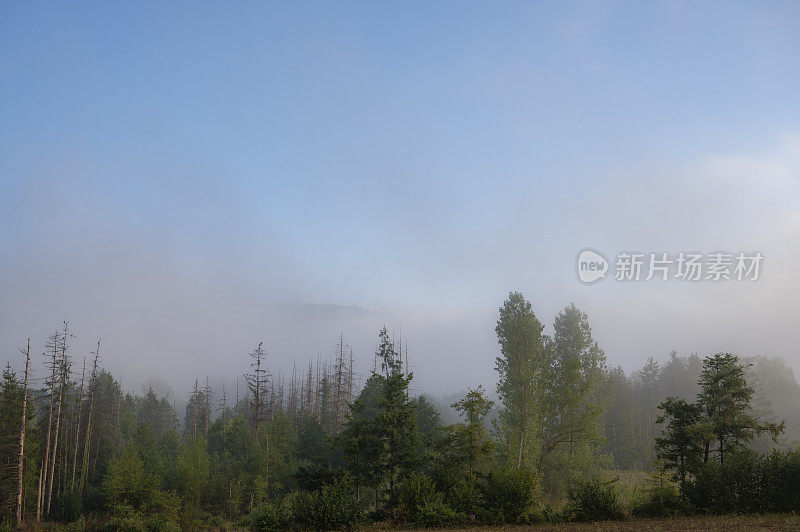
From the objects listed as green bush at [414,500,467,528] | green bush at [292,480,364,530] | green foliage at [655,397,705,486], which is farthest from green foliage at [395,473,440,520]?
green foliage at [655,397,705,486]

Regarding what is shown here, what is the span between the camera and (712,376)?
27.7 metres

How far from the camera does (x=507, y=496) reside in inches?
950

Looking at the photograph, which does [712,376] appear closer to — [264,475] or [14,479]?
[264,475]

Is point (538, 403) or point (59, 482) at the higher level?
point (538, 403)

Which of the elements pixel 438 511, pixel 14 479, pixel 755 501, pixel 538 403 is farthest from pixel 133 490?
pixel 755 501

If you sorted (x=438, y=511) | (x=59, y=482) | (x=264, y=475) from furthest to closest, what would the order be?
(x=59, y=482) < (x=264, y=475) < (x=438, y=511)

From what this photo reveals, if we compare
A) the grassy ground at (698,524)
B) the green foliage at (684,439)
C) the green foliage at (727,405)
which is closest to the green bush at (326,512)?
the grassy ground at (698,524)

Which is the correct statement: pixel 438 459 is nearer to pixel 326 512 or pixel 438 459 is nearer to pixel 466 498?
pixel 466 498

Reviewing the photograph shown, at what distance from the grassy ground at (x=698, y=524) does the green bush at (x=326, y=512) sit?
6.84 meters

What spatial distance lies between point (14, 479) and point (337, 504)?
43.5 m

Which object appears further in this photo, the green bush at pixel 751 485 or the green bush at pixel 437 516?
the green bush at pixel 437 516

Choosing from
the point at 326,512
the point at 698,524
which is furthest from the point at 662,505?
the point at 326,512

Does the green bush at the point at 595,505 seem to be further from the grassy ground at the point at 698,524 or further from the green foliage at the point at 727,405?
the green foliage at the point at 727,405

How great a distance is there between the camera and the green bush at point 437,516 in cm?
2320
